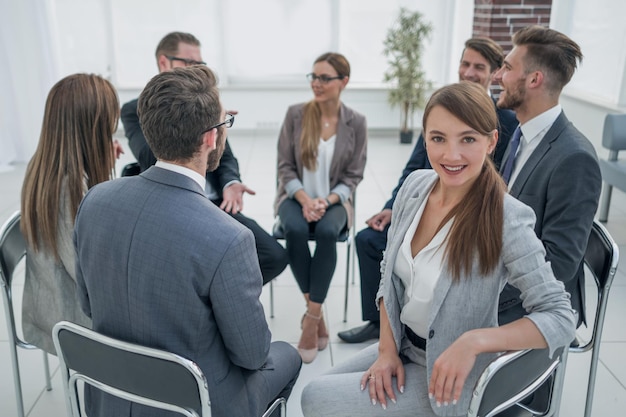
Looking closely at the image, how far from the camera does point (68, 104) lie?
76.0 inches

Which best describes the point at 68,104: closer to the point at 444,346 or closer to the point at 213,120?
the point at 213,120

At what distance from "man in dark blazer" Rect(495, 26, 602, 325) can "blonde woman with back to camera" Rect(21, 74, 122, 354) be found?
1472 millimetres

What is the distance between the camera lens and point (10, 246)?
6.30ft

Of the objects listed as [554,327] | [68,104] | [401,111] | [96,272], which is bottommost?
[401,111]

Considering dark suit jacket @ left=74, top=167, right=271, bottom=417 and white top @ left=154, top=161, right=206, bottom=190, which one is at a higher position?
white top @ left=154, top=161, right=206, bottom=190

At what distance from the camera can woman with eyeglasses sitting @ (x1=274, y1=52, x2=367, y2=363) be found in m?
2.78

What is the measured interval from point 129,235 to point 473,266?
0.86m

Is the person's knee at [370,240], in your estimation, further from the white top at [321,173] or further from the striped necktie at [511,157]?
the striped necktie at [511,157]

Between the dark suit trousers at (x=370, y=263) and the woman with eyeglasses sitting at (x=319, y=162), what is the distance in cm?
15

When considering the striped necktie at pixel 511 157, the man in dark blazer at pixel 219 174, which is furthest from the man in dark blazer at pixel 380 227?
the man in dark blazer at pixel 219 174

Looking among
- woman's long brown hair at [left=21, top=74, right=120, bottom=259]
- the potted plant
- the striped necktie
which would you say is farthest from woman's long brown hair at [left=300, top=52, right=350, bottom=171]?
the potted plant

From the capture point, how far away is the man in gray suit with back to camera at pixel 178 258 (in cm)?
132

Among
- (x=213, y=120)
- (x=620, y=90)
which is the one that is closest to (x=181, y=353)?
(x=213, y=120)

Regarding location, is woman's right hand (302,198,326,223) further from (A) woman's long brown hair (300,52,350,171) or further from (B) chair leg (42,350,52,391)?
(B) chair leg (42,350,52,391)
